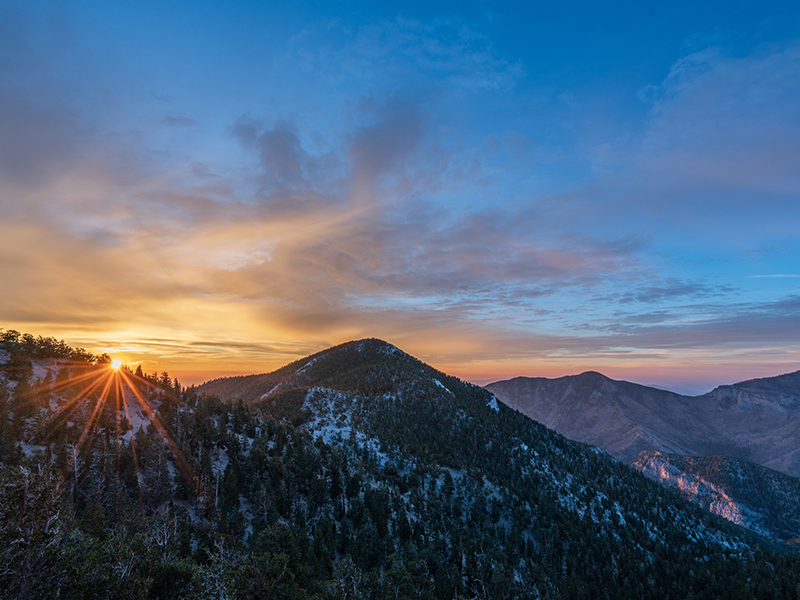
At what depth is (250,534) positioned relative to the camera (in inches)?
2756

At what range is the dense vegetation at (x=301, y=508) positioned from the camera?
3125cm

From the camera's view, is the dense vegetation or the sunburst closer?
the dense vegetation

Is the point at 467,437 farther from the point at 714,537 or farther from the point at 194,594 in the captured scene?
the point at 194,594

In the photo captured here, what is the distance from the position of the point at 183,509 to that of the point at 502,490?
123 meters

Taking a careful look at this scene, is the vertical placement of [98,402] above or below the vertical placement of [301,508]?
above

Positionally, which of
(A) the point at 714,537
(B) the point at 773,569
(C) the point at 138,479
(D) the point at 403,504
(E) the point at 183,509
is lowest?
(A) the point at 714,537

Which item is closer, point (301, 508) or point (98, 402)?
point (98, 402)

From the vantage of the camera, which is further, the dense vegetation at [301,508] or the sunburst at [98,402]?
the sunburst at [98,402]

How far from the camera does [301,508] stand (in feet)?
281

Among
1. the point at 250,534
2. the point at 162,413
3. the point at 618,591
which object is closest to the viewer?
the point at 250,534

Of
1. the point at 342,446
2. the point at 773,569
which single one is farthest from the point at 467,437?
the point at 773,569

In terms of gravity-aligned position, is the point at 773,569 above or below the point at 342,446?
below

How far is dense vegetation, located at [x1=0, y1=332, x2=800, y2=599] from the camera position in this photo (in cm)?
3125

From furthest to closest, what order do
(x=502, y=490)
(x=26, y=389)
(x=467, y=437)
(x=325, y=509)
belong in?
(x=467, y=437) < (x=502, y=490) < (x=325, y=509) < (x=26, y=389)
